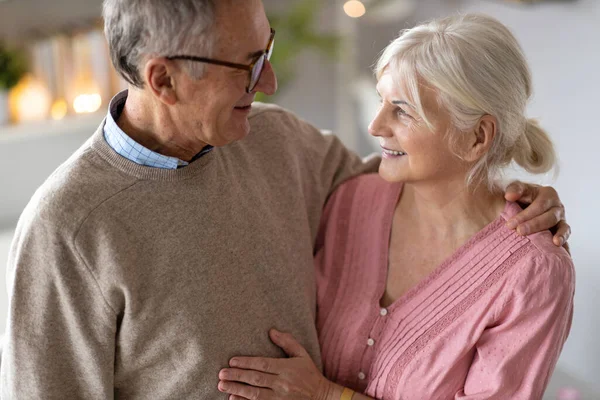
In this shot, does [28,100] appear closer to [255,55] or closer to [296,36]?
[296,36]

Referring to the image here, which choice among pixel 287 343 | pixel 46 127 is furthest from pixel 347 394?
pixel 46 127

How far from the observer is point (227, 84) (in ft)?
4.77

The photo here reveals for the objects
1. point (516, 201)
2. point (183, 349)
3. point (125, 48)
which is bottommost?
point (183, 349)

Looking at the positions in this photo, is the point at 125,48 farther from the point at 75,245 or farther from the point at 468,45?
the point at 468,45

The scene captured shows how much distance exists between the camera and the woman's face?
1.64 m

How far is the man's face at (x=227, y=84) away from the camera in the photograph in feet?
4.60

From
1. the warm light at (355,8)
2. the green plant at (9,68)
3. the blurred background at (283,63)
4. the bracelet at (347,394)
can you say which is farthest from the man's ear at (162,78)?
the warm light at (355,8)

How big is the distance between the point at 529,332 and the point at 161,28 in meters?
0.97

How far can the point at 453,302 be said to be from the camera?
5.51ft

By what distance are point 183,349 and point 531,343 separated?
28.9 inches

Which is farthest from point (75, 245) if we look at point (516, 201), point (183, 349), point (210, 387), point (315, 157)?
point (516, 201)

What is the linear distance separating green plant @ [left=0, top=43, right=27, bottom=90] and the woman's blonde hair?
5.99ft

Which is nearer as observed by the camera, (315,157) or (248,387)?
(248,387)

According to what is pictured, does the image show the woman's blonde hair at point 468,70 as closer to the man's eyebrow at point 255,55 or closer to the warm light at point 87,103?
the man's eyebrow at point 255,55
